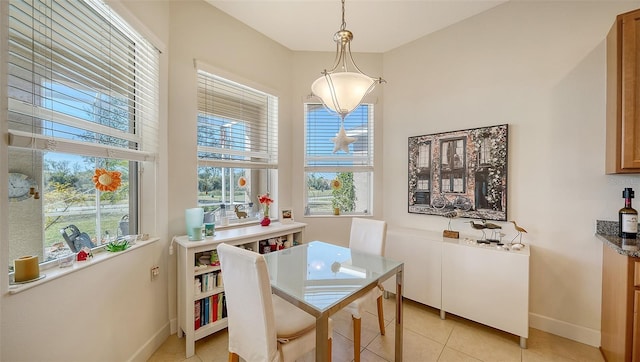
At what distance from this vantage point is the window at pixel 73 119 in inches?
43.9

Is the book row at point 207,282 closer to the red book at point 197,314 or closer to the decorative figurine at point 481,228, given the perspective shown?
the red book at point 197,314

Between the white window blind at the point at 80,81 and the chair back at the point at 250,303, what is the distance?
3.53 ft

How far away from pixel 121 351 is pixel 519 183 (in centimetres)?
349

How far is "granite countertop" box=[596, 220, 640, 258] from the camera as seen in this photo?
144cm

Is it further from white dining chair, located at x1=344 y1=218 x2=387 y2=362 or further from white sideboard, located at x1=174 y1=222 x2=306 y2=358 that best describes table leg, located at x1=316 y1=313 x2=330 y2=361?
white sideboard, located at x1=174 y1=222 x2=306 y2=358

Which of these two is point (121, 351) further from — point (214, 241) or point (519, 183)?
point (519, 183)

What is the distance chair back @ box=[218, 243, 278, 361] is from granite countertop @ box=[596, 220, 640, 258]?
84.5 inches

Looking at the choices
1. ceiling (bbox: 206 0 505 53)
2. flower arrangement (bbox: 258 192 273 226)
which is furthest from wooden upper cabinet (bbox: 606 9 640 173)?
flower arrangement (bbox: 258 192 273 226)

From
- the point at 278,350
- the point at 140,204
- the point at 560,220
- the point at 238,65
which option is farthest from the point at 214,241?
the point at 560,220

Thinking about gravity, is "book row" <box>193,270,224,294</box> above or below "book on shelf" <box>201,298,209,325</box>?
above

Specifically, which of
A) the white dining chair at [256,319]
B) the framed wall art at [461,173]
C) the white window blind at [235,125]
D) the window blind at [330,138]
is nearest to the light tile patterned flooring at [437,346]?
the white dining chair at [256,319]

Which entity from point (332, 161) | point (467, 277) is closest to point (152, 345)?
point (332, 161)

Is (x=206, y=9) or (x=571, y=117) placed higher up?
(x=206, y=9)

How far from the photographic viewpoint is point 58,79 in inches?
49.8
